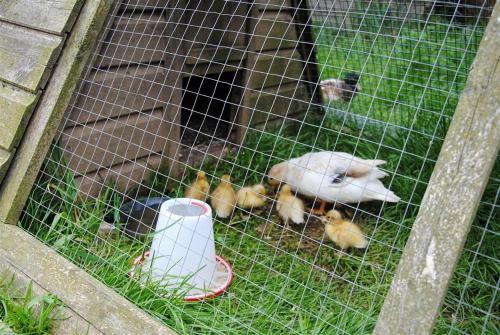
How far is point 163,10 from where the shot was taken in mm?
2592

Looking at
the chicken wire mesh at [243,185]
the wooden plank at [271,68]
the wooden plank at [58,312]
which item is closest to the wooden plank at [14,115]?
the chicken wire mesh at [243,185]

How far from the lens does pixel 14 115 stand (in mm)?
2006

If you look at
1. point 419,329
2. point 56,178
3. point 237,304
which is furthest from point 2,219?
point 419,329

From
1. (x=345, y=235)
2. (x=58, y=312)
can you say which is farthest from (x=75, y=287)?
(x=345, y=235)

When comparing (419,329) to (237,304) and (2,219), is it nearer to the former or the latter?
(237,304)

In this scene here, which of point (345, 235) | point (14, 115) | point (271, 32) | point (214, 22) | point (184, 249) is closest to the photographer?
point (184, 249)

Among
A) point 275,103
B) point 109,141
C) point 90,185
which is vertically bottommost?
point 275,103

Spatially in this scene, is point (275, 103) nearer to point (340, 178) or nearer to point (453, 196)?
point (340, 178)

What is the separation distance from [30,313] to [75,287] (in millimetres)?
164

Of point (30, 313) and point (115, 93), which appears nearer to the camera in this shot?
point (30, 313)

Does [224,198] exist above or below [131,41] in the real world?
below

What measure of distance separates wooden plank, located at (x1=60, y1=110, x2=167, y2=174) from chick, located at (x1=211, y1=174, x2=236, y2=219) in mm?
371

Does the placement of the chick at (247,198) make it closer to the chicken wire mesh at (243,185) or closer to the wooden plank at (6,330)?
the chicken wire mesh at (243,185)

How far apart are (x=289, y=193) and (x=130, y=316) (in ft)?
4.09
